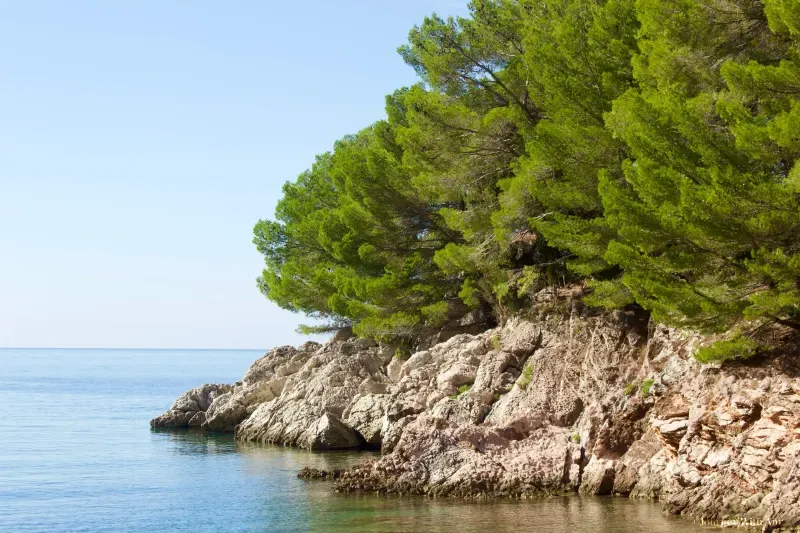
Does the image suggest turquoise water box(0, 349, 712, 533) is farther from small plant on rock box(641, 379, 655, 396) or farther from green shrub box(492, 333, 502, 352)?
green shrub box(492, 333, 502, 352)

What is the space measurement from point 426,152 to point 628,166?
9.17 metres

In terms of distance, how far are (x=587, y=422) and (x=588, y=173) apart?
200 inches

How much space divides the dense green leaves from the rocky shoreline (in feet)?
3.42

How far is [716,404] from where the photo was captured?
15.9 metres

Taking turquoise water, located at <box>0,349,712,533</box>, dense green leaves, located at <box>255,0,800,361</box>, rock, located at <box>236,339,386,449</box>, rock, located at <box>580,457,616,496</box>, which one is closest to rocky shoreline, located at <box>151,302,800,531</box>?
rock, located at <box>580,457,616,496</box>

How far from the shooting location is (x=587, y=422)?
60.1ft

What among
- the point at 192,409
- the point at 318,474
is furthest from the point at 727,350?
the point at 192,409

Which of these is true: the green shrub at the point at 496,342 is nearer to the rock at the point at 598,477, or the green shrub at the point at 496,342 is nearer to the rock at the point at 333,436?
the rock at the point at 333,436

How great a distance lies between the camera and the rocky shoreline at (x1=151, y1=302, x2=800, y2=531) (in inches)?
588

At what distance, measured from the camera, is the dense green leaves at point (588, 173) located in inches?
606

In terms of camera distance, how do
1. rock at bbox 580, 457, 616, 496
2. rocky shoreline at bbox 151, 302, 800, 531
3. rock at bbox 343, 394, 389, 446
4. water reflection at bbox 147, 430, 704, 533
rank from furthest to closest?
rock at bbox 343, 394, 389, 446 < rock at bbox 580, 457, 616, 496 < water reflection at bbox 147, 430, 704, 533 < rocky shoreline at bbox 151, 302, 800, 531

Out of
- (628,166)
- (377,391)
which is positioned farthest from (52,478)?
(628,166)

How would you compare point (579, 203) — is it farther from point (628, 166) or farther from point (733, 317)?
point (733, 317)

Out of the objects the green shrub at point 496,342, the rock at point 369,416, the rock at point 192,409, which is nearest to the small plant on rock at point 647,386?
the green shrub at point 496,342
